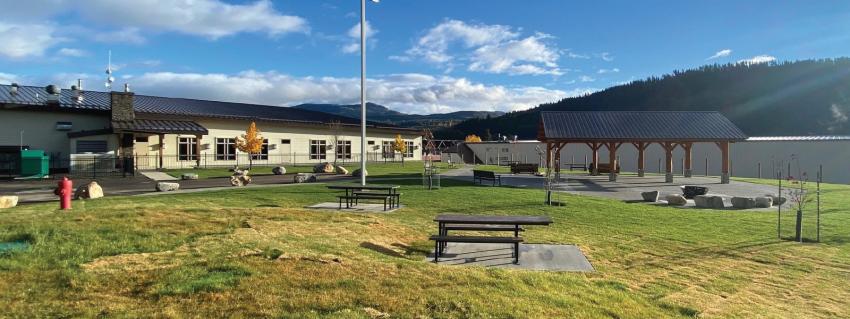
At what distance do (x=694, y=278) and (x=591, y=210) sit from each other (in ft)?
24.9

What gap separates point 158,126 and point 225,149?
8854 millimetres

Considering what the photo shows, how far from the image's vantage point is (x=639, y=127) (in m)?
31.4

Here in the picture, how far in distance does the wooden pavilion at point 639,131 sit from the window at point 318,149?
23.6 meters

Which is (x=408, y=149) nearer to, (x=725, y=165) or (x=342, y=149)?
(x=342, y=149)

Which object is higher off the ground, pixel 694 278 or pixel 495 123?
pixel 495 123

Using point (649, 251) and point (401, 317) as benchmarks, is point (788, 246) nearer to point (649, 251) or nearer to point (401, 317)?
point (649, 251)

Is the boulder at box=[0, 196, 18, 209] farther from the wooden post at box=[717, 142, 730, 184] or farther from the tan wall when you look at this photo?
the wooden post at box=[717, 142, 730, 184]

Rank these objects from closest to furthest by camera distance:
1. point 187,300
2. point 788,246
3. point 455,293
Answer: point 187,300 → point 455,293 → point 788,246

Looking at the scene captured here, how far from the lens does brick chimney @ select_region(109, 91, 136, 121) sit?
3135cm

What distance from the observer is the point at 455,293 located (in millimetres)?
5512

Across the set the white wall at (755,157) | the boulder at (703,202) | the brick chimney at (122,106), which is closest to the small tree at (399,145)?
the white wall at (755,157)

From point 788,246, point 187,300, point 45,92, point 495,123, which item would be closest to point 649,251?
point 788,246

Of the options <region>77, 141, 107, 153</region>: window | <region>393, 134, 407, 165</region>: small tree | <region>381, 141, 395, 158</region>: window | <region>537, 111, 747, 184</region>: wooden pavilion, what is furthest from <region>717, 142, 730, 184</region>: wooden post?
<region>77, 141, 107, 153</region>: window

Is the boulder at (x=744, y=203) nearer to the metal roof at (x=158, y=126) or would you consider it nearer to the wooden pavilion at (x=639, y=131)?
the wooden pavilion at (x=639, y=131)
